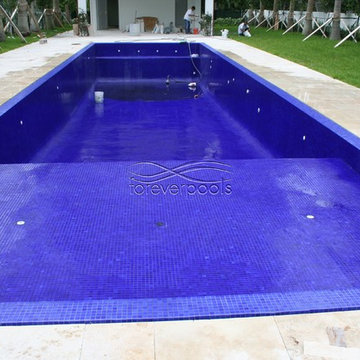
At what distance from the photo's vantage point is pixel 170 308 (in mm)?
2250

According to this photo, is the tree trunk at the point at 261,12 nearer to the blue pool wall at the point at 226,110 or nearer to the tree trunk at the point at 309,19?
the tree trunk at the point at 309,19

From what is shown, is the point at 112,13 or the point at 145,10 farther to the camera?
the point at 112,13

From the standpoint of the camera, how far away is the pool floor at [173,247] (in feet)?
7.51

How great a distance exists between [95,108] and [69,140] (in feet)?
8.55

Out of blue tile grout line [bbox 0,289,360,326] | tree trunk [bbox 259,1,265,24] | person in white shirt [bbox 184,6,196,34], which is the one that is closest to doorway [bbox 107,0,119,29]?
person in white shirt [bbox 184,6,196,34]

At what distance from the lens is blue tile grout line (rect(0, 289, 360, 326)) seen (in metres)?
2.19

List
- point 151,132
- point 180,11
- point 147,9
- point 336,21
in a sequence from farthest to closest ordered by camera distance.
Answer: point 180,11, point 147,9, point 336,21, point 151,132

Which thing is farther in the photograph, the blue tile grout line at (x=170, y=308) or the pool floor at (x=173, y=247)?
the pool floor at (x=173, y=247)

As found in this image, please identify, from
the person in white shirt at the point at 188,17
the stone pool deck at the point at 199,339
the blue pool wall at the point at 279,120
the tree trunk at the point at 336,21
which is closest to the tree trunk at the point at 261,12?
the person in white shirt at the point at 188,17

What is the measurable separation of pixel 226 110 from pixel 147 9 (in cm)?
1417

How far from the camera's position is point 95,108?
10227mm

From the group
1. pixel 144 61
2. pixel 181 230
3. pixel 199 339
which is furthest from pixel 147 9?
pixel 199 339

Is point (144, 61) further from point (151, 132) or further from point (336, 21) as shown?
point (151, 132)

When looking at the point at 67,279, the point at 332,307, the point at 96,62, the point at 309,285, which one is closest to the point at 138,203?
the point at 67,279
